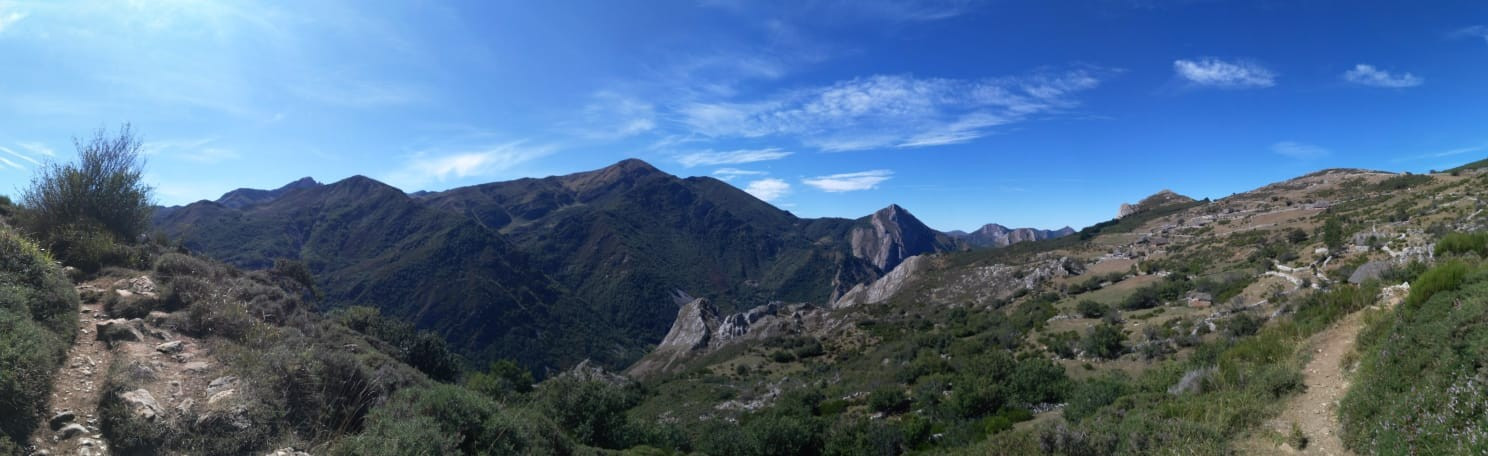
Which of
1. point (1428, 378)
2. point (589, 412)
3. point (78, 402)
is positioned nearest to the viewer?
point (1428, 378)

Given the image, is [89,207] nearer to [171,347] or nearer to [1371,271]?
[171,347]

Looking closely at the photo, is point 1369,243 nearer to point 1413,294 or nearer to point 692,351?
point 1413,294

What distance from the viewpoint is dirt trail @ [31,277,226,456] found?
6.24 metres

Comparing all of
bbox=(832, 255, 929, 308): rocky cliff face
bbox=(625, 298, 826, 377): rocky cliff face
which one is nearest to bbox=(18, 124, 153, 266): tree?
bbox=(625, 298, 826, 377): rocky cliff face

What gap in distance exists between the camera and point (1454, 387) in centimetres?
534

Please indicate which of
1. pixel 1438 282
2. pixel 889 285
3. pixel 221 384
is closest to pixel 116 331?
pixel 221 384

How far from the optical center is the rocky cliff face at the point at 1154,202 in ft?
327

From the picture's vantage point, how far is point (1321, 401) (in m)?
7.19

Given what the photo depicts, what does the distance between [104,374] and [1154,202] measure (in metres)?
133

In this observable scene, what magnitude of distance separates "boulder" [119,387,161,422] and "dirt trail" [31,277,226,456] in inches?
2.0

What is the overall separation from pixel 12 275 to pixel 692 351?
61.3 metres

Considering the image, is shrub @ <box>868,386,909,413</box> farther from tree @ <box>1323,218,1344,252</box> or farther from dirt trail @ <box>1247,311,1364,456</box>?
tree @ <box>1323,218,1344,252</box>

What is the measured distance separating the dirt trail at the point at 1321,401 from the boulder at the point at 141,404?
46.9 feet

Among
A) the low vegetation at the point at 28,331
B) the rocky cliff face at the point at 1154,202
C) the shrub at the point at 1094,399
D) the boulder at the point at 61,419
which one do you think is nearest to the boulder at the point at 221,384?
the boulder at the point at 61,419
